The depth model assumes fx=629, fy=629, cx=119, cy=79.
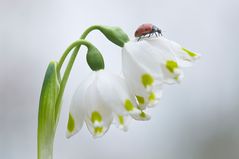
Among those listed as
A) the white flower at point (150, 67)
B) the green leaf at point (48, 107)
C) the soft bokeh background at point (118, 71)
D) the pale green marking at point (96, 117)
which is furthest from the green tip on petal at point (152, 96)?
the soft bokeh background at point (118, 71)

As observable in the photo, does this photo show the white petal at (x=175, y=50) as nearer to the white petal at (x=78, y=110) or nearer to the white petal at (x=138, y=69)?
Answer: the white petal at (x=138, y=69)

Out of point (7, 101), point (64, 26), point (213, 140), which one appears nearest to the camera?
point (7, 101)

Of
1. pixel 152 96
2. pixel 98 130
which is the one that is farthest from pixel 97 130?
pixel 152 96

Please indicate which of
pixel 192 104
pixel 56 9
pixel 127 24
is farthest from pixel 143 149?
pixel 56 9

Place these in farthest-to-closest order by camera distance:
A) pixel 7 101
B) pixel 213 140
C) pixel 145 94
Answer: pixel 213 140 < pixel 7 101 < pixel 145 94

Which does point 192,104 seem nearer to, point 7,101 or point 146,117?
point 7,101

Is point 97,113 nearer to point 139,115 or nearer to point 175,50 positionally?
point 139,115

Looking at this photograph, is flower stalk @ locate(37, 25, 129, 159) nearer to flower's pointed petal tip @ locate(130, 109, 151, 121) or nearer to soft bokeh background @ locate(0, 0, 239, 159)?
flower's pointed petal tip @ locate(130, 109, 151, 121)
